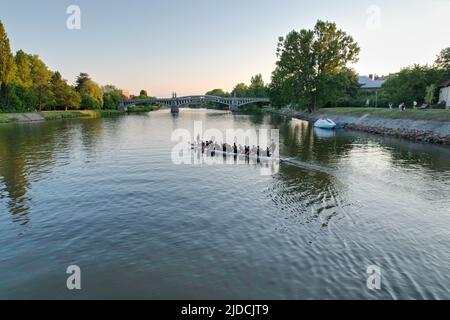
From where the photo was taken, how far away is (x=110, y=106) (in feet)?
590

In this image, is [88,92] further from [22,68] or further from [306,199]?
[306,199]

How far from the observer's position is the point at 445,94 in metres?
73.1

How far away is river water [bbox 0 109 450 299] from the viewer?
1322 cm

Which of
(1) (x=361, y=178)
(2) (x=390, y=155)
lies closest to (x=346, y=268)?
(1) (x=361, y=178)

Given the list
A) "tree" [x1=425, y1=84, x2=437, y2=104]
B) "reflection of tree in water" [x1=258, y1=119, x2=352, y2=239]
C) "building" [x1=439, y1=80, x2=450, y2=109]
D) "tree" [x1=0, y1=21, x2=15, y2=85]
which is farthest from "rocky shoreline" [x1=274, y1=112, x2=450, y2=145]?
"tree" [x1=0, y1=21, x2=15, y2=85]

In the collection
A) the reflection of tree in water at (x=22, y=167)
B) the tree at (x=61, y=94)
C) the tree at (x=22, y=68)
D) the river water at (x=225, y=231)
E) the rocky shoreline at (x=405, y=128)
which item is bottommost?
the river water at (x=225, y=231)

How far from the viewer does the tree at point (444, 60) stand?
81.1m

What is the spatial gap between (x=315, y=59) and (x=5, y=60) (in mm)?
109504

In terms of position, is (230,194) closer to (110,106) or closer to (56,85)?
(56,85)

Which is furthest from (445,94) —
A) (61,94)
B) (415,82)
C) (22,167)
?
(61,94)

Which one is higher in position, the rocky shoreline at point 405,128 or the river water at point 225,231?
the rocky shoreline at point 405,128

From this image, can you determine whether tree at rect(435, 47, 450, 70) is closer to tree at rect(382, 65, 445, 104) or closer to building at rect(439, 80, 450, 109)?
tree at rect(382, 65, 445, 104)

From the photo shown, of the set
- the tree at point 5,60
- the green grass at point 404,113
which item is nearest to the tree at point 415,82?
the green grass at point 404,113

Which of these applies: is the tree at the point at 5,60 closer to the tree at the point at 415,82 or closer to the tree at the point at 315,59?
the tree at the point at 315,59
